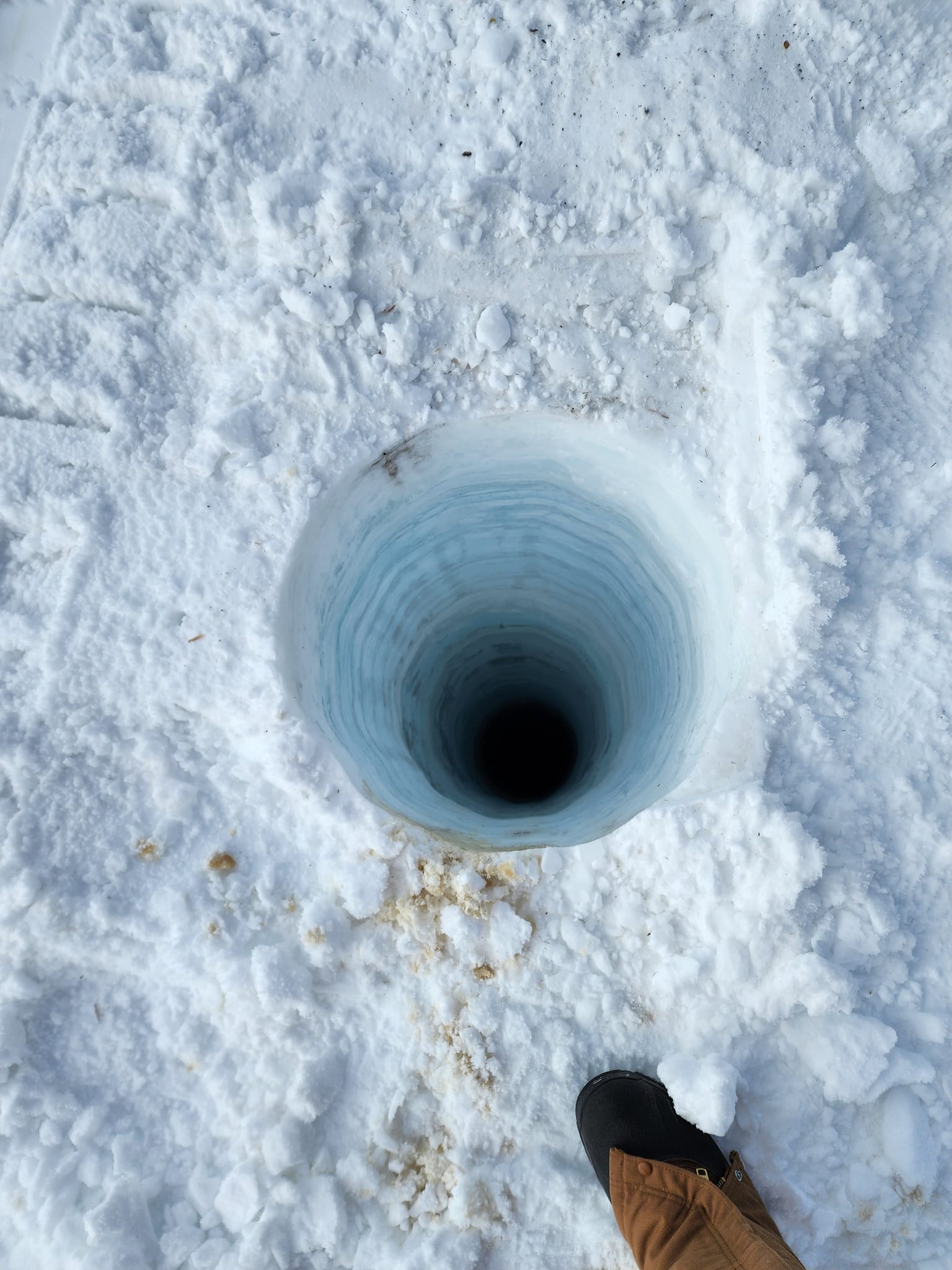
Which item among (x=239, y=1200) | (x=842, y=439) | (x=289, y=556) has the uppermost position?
(x=842, y=439)

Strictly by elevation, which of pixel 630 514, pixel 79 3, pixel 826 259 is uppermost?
pixel 826 259

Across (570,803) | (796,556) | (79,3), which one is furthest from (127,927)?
(79,3)

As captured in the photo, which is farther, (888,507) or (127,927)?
(888,507)

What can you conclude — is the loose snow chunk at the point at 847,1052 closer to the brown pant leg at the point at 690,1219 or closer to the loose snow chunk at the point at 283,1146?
the brown pant leg at the point at 690,1219

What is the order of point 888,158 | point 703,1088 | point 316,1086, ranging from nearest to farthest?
point 703,1088 → point 316,1086 → point 888,158

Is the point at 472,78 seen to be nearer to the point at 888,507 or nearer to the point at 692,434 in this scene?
the point at 692,434

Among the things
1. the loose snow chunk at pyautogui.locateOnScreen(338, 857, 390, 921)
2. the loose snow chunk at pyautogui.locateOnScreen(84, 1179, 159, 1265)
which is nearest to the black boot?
the loose snow chunk at pyautogui.locateOnScreen(338, 857, 390, 921)

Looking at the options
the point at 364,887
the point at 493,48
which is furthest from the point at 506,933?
the point at 493,48

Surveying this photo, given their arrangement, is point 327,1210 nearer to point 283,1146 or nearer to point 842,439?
point 283,1146
